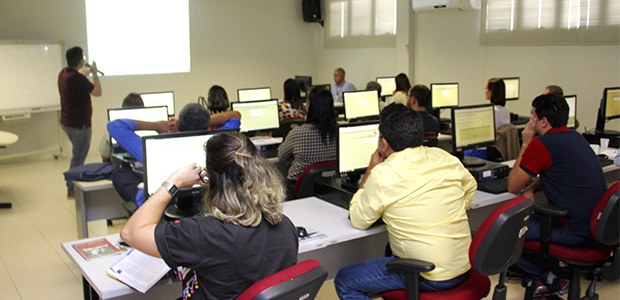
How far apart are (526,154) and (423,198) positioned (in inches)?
42.5

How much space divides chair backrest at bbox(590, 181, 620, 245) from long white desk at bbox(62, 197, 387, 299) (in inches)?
42.1

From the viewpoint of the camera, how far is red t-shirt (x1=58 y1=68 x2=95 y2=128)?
6.11 meters

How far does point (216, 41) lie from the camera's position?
405 inches

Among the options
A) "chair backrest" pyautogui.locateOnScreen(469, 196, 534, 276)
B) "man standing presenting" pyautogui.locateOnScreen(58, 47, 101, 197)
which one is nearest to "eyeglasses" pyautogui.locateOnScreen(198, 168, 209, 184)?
"chair backrest" pyautogui.locateOnScreen(469, 196, 534, 276)

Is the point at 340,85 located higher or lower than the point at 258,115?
higher

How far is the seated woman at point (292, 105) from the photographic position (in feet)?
21.1

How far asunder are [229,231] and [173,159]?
1.24 meters

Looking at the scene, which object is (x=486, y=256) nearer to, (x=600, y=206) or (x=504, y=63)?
(x=600, y=206)

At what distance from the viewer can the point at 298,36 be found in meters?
11.3

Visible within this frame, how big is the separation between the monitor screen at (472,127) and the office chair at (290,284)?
2513mm

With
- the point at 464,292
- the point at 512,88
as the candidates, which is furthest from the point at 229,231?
the point at 512,88

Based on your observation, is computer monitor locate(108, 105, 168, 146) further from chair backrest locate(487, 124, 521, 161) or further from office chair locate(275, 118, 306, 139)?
chair backrest locate(487, 124, 521, 161)

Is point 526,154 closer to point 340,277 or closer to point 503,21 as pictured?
point 340,277

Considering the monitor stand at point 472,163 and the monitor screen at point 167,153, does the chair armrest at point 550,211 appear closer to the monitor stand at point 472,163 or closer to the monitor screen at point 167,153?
the monitor stand at point 472,163
